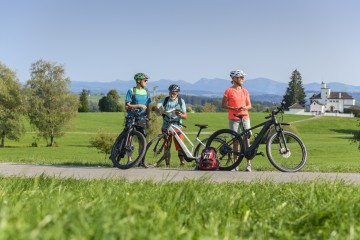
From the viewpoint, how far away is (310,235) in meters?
2.71

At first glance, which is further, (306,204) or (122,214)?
(306,204)

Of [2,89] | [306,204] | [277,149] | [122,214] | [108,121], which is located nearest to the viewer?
[122,214]

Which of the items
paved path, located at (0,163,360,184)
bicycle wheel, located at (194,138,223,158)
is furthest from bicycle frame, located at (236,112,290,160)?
bicycle wheel, located at (194,138,223,158)

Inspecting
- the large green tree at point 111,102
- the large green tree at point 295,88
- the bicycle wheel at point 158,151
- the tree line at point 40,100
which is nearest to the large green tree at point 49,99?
the tree line at point 40,100

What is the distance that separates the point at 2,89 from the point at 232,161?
2275 inches

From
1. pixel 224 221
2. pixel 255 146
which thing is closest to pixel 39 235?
pixel 224 221

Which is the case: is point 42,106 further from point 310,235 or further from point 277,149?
point 310,235

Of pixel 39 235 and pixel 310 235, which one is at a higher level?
pixel 39 235

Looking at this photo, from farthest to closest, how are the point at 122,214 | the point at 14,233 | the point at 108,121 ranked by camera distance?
the point at 108,121 < the point at 122,214 < the point at 14,233

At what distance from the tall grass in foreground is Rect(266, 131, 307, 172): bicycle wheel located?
216 inches

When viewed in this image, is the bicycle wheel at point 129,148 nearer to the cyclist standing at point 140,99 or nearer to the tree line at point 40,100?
the cyclist standing at point 140,99

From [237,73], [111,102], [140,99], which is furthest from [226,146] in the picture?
[111,102]

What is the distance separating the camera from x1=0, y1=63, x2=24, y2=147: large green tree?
203 feet

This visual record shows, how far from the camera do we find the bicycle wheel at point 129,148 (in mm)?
9992
